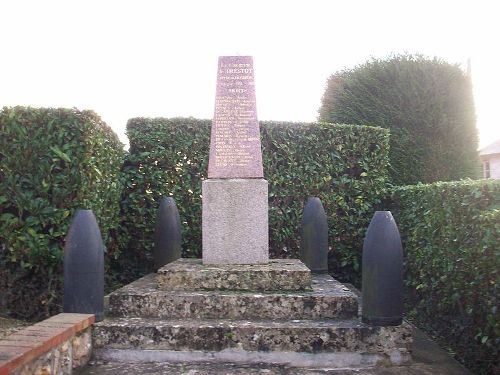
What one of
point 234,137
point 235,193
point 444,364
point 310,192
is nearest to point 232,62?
point 234,137

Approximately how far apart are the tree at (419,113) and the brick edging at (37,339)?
6314mm

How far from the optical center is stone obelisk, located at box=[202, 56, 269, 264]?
5.60 metres

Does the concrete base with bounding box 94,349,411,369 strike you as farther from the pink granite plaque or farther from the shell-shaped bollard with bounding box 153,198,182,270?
the shell-shaped bollard with bounding box 153,198,182,270

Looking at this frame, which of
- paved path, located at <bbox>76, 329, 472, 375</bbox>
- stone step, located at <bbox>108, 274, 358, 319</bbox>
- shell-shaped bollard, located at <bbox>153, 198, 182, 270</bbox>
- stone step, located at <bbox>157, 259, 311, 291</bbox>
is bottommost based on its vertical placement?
paved path, located at <bbox>76, 329, 472, 375</bbox>

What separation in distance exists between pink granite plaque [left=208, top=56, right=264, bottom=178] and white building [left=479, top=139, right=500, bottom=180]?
29.2 m

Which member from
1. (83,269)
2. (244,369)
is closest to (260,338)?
(244,369)

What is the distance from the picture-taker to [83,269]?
4219 millimetres

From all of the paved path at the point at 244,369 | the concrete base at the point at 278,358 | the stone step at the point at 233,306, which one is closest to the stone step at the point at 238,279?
the stone step at the point at 233,306

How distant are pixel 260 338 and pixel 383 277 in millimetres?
1141

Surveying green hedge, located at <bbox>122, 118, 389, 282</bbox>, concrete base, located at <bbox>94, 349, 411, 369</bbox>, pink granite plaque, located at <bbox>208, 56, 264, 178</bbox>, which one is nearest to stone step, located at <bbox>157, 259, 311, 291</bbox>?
concrete base, located at <bbox>94, 349, 411, 369</bbox>

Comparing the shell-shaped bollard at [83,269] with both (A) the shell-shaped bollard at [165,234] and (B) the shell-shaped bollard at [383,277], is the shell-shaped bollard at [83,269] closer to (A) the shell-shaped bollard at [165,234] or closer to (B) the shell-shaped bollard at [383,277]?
(A) the shell-shaped bollard at [165,234]

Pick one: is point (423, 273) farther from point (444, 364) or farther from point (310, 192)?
point (310, 192)

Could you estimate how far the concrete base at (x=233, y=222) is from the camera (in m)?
5.60

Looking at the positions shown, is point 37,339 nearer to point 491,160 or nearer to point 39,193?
point 39,193
